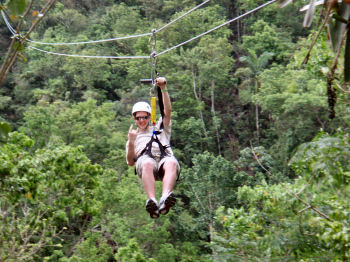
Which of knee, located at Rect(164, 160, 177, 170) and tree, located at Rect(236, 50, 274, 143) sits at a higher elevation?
tree, located at Rect(236, 50, 274, 143)

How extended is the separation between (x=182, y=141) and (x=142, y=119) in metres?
16.2

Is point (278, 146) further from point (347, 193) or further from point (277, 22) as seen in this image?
point (347, 193)

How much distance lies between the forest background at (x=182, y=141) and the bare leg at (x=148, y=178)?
3.13ft

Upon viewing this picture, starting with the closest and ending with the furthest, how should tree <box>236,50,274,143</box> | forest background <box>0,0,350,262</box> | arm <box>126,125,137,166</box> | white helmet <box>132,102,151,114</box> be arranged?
1. arm <box>126,125,137,166</box>
2. white helmet <box>132,102,151,114</box>
3. forest background <box>0,0,350,262</box>
4. tree <box>236,50,274,143</box>

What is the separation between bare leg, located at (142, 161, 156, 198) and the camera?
10.7 ft

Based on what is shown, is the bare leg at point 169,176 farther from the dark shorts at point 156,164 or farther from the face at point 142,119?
the face at point 142,119

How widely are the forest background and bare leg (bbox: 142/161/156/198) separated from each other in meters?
0.95

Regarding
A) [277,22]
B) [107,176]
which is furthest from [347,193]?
[277,22]

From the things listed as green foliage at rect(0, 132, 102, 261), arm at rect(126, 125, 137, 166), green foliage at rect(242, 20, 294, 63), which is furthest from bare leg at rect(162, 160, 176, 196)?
green foliage at rect(242, 20, 294, 63)

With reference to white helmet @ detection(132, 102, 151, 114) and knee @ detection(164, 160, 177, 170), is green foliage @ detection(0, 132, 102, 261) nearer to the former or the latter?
white helmet @ detection(132, 102, 151, 114)

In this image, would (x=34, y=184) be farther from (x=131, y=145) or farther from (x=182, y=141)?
(x=182, y=141)

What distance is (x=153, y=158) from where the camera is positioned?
11.3ft

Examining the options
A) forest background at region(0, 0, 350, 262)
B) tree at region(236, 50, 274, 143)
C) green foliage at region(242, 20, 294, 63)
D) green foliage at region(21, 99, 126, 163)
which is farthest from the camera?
green foliage at region(242, 20, 294, 63)

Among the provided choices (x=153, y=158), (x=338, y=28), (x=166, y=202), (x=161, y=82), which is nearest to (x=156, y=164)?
(x=153, y=158)
